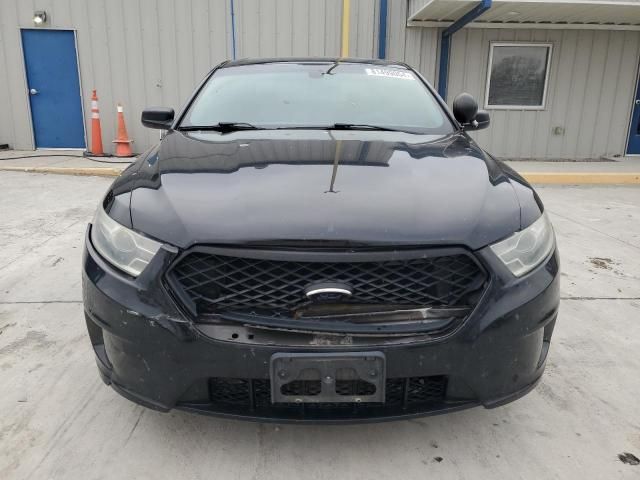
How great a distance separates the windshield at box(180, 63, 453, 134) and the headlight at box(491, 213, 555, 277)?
3.04 ft

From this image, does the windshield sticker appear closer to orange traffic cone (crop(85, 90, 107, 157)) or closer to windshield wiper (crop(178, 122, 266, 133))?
windshield wiper (crop(178, 122, 266, 133))

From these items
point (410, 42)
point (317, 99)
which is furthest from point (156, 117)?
Result: point (410, 42)

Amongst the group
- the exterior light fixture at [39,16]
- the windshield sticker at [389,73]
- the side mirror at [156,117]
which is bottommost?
the side mirror at [156,117]

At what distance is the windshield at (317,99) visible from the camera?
2564 mm

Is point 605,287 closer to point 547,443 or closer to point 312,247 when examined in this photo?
point 547,443

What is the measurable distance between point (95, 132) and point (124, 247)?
24.8ft

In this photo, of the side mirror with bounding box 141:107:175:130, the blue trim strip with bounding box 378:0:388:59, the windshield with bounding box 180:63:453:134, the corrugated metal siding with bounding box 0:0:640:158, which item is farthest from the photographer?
the blue trim strip with bounding box 378:0:388:59

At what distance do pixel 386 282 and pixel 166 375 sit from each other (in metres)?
0.72

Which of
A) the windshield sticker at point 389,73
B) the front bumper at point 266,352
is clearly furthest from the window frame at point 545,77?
the front bumper at point 266,352

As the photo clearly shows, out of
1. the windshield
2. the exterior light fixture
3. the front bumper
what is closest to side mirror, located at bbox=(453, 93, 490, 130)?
the windshield

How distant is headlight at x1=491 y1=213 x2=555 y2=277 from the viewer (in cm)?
161

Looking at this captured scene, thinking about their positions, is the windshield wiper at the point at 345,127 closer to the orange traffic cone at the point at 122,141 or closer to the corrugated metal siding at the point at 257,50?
the corrugated metal siding at the point at 257,50

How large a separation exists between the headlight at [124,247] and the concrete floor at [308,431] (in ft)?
2.23

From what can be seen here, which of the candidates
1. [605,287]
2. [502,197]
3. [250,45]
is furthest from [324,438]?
[250,45]
